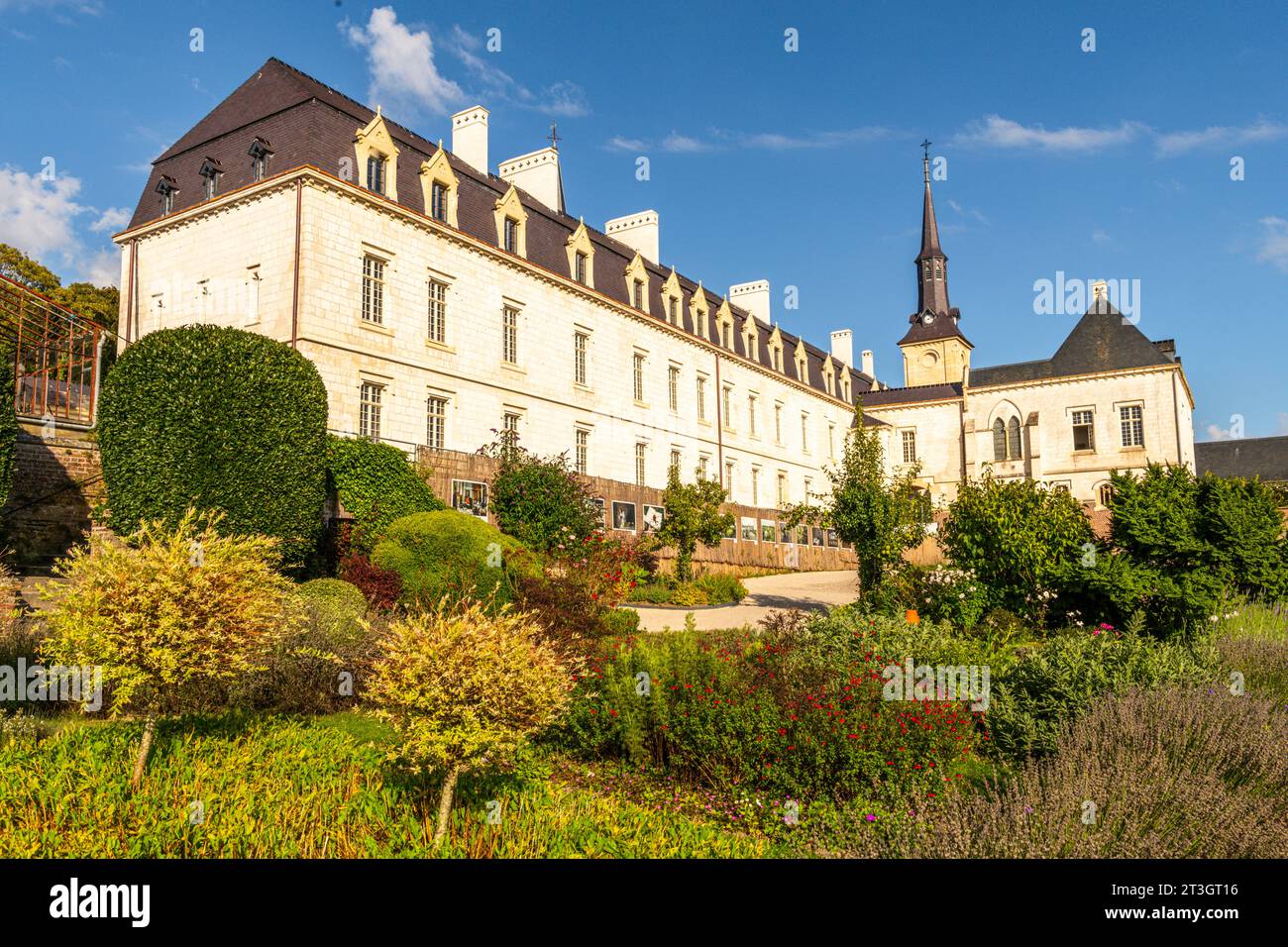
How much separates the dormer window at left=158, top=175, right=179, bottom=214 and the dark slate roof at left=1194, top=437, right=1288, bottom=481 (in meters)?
62.0

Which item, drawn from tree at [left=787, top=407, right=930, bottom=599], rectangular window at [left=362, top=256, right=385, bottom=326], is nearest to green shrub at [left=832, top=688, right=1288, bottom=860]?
tree at [left=787, top=407, right=930, bottom=599]

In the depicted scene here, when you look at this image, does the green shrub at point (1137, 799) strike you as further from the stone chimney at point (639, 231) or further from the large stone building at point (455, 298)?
the stone chimney at point (639, 231)

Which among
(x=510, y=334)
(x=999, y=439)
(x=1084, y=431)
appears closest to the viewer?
(x=510, y=334)

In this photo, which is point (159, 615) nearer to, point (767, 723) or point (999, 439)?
point (767, 723)

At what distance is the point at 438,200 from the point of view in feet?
90.2

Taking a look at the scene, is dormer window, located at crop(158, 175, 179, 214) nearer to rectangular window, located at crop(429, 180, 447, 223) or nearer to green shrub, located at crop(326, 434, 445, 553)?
rectangular window, located at crop(429, 180, 447, 223)

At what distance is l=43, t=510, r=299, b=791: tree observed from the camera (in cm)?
710

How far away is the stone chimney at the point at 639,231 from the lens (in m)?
41.5

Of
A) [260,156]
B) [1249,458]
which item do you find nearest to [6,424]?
[260,156]

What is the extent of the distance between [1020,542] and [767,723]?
9.17 metres

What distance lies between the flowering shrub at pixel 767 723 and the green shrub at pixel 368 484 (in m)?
11.5

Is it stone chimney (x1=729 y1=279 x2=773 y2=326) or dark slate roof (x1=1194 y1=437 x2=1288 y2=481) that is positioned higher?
stone chimney (x1=729 y1=279 x2=773 y2=326)

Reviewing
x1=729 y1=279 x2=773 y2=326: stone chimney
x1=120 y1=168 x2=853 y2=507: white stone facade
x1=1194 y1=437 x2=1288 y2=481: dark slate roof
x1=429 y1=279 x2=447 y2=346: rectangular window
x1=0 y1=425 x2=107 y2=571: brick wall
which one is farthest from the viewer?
x1=1194 y1=437 x2=1288 y2=481: dark slate roof
